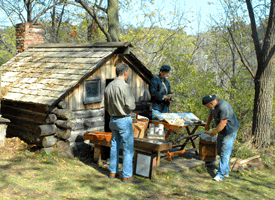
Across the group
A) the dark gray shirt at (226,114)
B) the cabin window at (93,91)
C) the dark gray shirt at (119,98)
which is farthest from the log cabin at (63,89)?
the dark gray shirt at (226,114)

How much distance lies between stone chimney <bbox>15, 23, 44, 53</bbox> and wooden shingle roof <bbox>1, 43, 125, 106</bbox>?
1138 millimetres

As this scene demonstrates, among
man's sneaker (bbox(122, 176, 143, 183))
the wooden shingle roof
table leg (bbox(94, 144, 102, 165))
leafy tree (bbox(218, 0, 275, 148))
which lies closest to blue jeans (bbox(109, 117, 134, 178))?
man's sneaker (bbox(122, 176, 143, 183))

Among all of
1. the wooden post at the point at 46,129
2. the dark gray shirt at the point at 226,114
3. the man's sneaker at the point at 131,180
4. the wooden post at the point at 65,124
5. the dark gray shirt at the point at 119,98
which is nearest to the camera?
the dark gray shirt at the point at 119,98

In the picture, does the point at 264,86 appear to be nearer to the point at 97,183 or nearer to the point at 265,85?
the point at 265,85

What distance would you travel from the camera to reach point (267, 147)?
26.8 feet

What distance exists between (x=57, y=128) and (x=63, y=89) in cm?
110

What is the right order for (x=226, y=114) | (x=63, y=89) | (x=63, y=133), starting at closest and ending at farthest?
1. (x=226, y=114)
2. (x=63, y=89)
3. (x=63, y=133)

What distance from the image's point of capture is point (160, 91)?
7930mm

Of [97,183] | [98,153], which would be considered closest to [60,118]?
[98,153]

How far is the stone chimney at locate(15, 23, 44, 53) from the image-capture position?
35.0 ft

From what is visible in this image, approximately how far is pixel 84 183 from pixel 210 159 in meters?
3.21

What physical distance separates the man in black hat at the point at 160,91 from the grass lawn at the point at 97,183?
2123 millimetres

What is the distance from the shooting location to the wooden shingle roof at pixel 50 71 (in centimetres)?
701

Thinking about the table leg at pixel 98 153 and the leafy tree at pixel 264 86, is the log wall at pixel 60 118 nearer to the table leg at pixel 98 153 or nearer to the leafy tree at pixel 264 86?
the table leg at pixel 98 153
